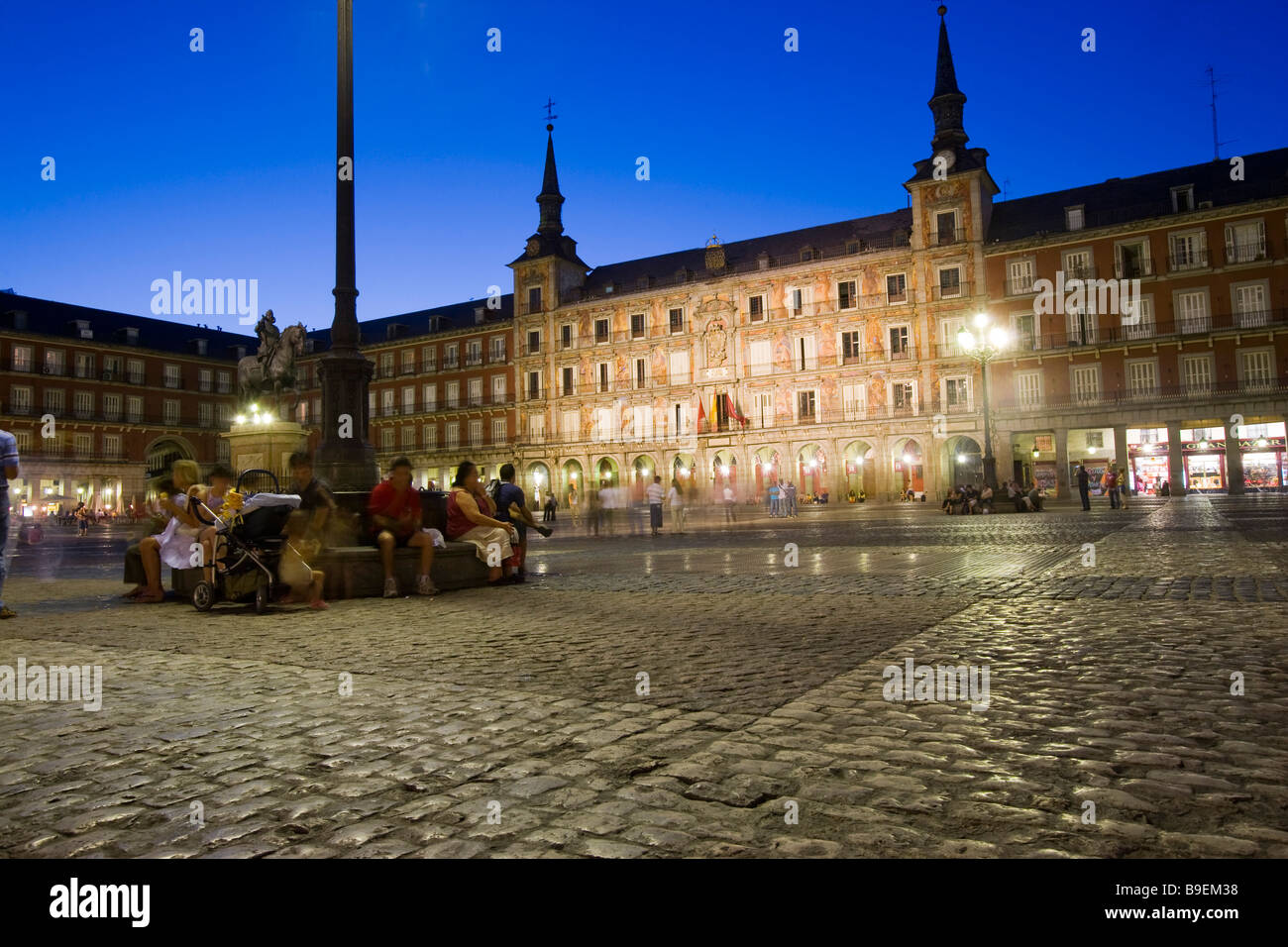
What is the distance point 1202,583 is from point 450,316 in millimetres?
55011

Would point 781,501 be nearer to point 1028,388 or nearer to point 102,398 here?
point 1028,388

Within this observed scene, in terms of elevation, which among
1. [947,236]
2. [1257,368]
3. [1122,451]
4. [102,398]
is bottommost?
[1122,451]

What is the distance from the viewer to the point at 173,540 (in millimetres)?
7492

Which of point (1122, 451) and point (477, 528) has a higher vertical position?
point (1122, 451)

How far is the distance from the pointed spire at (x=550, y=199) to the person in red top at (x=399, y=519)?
4690 cm

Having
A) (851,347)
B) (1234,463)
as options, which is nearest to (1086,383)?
(1234,463)

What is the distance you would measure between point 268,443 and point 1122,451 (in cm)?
3526

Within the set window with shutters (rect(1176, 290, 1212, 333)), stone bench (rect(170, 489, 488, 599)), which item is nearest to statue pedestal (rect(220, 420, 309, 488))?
stone bench (rect(170, 489, 488, 599))

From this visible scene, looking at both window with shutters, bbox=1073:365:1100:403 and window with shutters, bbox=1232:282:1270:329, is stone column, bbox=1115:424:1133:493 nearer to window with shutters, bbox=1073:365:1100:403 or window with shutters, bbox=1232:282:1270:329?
window with shutters, bbox=1073:365:1100:403

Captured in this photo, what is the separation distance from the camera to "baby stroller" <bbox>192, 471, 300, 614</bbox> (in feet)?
22.2
